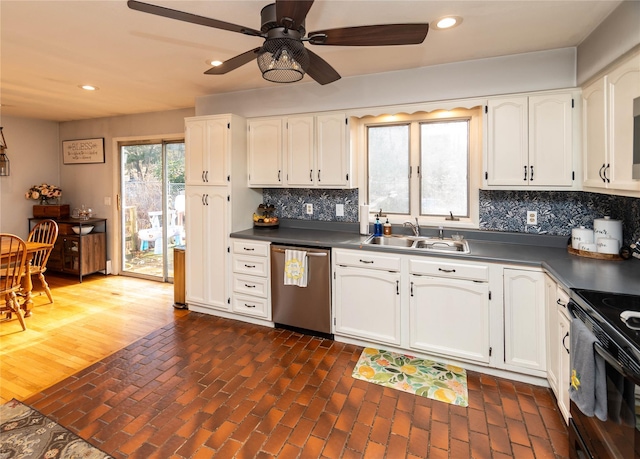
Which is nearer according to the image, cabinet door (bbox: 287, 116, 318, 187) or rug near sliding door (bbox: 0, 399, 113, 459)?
rug near sliding door (bbox: 0, 399, 113, 459)

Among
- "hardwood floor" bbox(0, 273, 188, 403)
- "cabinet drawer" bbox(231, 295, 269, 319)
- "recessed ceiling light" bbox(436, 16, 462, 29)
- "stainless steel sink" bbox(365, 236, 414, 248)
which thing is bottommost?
"hardwood floor" bbox(0, 273, 188, 403)

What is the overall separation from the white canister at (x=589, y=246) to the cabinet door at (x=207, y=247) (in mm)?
3143

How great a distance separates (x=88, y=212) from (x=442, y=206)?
541cm

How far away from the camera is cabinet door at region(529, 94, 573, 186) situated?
101 inches

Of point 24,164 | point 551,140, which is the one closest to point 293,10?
point 551,140

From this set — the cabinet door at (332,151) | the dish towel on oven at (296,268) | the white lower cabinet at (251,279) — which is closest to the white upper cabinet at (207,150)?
the white lower cabinet at (251,279)

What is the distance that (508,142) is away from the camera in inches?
108

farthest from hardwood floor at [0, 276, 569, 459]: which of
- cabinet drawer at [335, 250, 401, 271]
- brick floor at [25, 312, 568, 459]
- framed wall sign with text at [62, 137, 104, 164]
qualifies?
framed wall sign with text at [62, 137, 104, 164]

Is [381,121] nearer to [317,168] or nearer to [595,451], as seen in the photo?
[317,168]

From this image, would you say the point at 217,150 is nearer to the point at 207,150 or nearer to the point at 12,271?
the point at 207,150

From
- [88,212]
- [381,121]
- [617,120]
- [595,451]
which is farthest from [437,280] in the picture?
[88,212]

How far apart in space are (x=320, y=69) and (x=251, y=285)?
87.6 inches

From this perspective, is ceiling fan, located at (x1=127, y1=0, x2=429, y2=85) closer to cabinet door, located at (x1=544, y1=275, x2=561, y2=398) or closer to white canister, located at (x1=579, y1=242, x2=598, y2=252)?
cabinet door, located at (x1=544, y1=275, x2=561, y2=398)

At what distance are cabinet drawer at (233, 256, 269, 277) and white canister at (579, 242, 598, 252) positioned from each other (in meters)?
2.64
